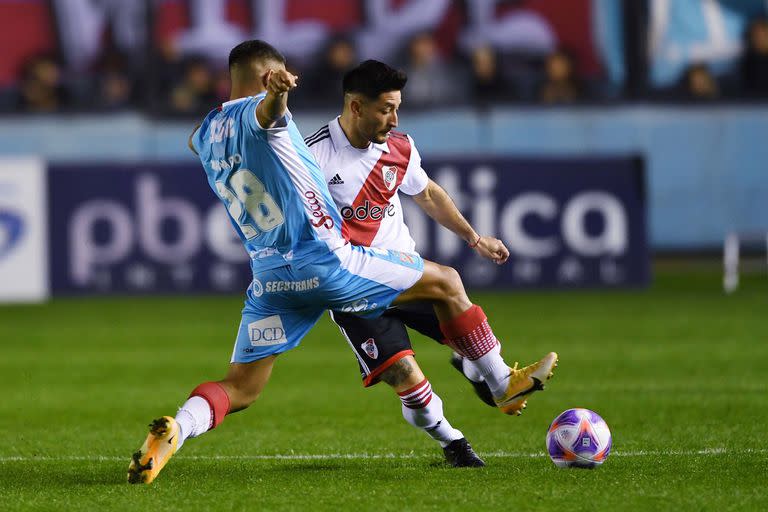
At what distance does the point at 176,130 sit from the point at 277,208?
15.5 metres

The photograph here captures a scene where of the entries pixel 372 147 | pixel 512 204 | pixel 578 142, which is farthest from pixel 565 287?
pixel 372 147

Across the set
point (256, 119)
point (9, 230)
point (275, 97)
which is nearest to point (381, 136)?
point (256, 119)

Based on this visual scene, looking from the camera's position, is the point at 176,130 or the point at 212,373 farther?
the point at 176,130

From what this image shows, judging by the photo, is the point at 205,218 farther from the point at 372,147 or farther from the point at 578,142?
the point at 372,147

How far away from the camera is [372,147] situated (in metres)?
6.73

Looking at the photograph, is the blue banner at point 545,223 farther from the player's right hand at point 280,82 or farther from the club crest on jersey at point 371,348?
the player's right hand at point 280,82

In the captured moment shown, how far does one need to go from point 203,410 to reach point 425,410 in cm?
103

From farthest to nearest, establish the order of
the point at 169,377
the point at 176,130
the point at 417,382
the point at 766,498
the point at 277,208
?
1. the point at 176,130
2. the point at 169,377
3. the point at 417,382
4. the point at 277,208
5. the point at 766,498

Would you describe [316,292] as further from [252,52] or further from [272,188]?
[252,52]

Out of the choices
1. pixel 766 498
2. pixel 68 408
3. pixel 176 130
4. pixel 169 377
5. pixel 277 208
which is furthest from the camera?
pixel 176 130

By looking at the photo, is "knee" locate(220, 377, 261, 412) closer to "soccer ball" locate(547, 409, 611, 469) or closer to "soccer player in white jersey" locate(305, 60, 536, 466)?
"soccer player in white jersey" locate(305, 60, 536, 466)

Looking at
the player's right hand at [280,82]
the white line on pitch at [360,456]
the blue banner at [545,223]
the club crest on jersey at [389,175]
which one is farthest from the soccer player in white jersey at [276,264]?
the blue banner at [545,223]

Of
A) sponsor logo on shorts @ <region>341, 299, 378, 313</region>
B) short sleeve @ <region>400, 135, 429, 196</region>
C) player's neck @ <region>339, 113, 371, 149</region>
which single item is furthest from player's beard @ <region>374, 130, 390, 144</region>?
sponsor logo on shorts @ <region>341, 299, 378, 313</region>

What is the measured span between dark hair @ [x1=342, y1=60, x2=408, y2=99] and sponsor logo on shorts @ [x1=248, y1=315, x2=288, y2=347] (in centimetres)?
110
